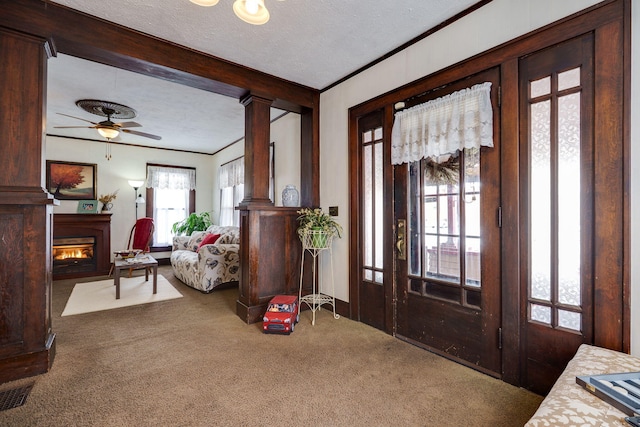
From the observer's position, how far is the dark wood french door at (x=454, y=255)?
2.08 metres

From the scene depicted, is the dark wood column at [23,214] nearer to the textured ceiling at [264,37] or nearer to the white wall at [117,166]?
the textured ceiling at [264,37]

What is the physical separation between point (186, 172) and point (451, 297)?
257 inches

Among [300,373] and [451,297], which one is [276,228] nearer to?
[300,373]

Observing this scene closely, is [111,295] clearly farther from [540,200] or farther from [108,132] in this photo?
[540,200]

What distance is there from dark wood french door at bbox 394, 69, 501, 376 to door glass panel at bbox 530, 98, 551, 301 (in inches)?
8.0

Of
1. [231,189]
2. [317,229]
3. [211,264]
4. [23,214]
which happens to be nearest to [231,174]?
[231,189]

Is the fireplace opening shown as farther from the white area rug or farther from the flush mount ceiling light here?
the flush mount ceiling light

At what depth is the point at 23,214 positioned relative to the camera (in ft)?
6.68

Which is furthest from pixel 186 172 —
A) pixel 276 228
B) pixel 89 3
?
pixel 89 3

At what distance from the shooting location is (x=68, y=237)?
214 inches

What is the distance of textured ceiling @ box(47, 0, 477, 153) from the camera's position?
2191 millimetres

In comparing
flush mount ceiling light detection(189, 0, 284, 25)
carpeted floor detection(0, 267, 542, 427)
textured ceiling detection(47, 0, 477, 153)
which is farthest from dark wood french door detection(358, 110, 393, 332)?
flush mount ceiling light detection(189, 0, 284, 25)

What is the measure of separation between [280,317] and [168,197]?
5400 mm

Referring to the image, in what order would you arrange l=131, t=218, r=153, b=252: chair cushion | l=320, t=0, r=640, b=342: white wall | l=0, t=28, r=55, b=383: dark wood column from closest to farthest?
l=320, t=0, r=640, b=342: white wall < l=0, t=28, r=55, b=383: dark wood column < l=131, t=218, r=153, b=252: chair cushion
